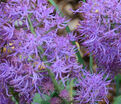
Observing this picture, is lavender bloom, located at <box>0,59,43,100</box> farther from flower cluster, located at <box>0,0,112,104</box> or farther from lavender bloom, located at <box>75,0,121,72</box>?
lavender bloom, located at <box>75,0,121,72</box>

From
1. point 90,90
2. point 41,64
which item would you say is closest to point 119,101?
point 90,90

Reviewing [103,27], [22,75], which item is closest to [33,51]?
[22,75]

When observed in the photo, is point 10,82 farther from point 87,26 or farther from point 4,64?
point 87,26

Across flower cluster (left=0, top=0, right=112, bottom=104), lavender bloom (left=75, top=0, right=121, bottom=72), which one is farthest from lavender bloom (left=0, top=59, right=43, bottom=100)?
lavender bloom (left=75, top=0, right=121, bottom=72)

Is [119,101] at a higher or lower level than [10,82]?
lower

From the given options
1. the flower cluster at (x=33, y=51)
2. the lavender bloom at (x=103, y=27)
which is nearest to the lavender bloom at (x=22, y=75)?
the flower cluster at (x=33, y=51)

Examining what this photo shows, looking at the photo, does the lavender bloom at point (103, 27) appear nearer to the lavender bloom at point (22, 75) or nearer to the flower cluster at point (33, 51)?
the flower cluster at point (33, 51)

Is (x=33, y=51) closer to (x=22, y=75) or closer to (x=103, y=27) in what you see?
(x=22, y=75)
